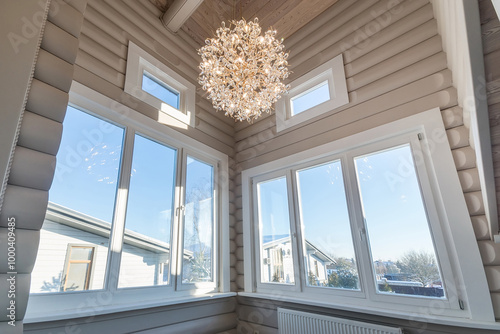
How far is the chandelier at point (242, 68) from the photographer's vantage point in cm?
208

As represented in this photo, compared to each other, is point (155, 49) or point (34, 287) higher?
point (155, 49)

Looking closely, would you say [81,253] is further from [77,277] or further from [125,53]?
[125,53]

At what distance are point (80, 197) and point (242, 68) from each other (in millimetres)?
1703

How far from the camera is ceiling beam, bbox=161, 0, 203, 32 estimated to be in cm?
281

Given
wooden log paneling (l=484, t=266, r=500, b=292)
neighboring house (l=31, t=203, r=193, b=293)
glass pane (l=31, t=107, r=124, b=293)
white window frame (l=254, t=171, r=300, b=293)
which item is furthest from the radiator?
glass pane (l=31, t=107, r=124, b=293)

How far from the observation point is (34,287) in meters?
1.72

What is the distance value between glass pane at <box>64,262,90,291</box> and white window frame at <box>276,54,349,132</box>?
2.39 m

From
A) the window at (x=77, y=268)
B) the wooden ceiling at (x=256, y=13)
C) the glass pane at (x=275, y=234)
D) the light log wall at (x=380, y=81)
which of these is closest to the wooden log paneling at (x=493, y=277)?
the light log wall at (x=380, y=81)

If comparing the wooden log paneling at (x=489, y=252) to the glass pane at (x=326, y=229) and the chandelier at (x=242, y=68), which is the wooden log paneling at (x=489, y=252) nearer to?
the glass pane at (x=326, y=229)

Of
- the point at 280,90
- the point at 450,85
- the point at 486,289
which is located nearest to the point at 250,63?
the point at 280,90

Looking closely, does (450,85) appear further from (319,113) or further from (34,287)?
(34,287)

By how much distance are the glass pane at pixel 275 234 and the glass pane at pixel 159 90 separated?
1536 millimetres

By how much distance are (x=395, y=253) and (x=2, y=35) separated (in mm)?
2817

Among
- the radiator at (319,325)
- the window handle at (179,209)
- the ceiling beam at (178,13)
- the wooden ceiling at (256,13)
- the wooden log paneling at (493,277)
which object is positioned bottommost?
the radiator at (319,325)
